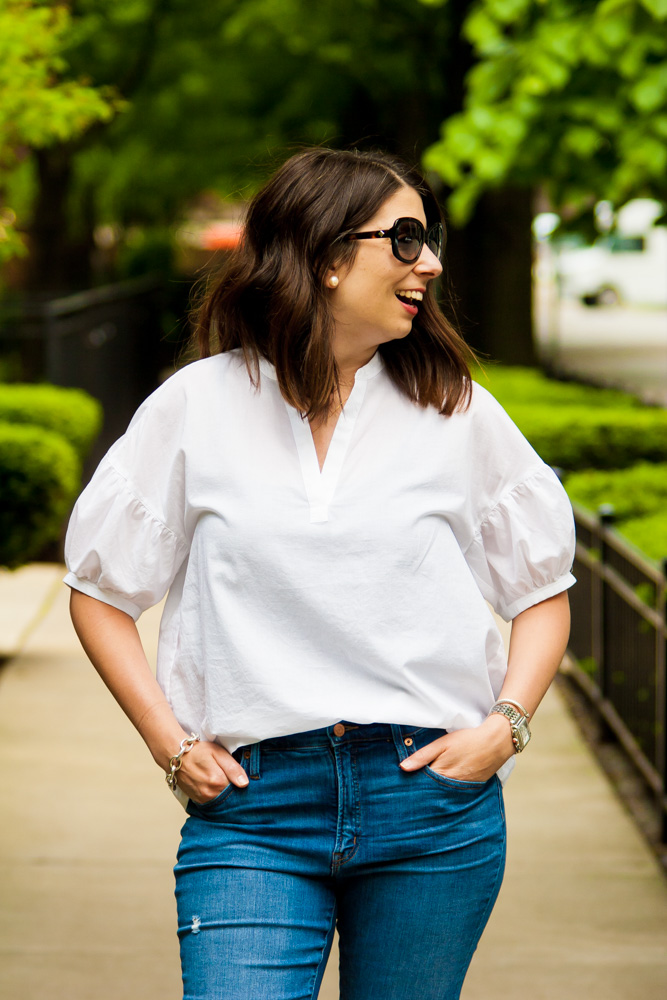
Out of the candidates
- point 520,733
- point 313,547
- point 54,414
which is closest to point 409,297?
point 313,547

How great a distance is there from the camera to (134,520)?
205 centimetres

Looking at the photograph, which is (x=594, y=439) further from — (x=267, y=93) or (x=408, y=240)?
(x=267, y=93)

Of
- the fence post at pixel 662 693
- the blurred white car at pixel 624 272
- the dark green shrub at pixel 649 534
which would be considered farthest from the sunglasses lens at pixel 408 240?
the blurred white car at pixel 624 272

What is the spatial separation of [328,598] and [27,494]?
490 cm

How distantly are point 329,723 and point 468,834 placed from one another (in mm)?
298

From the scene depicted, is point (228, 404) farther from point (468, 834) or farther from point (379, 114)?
point (379, 114)

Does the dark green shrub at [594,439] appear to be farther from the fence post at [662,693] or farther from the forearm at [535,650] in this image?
the forearm at [535,650]

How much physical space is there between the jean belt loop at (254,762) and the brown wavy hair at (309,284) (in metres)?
0.51

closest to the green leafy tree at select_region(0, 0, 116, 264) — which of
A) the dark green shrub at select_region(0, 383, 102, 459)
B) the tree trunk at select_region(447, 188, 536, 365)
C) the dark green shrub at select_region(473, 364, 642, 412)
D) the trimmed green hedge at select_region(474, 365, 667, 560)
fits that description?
the dark green shrub at select_region(0, 383, 102, 459)

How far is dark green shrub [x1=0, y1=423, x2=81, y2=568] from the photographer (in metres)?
6.56

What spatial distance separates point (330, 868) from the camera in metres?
1.98

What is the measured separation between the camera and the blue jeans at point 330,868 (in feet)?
6.30

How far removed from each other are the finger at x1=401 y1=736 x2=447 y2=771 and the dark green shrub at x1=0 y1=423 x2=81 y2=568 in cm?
484

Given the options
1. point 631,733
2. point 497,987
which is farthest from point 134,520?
point 631,733
